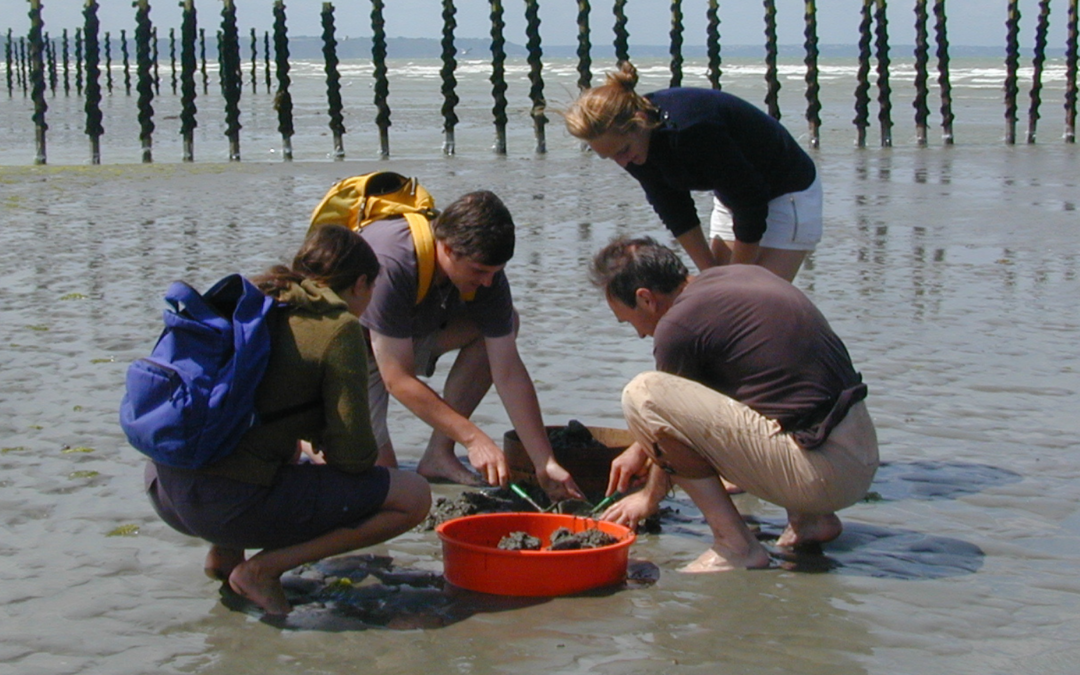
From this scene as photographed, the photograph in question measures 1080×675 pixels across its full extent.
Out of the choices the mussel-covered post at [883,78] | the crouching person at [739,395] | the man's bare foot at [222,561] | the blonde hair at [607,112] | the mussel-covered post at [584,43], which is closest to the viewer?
the man's bare foot at [222,561]

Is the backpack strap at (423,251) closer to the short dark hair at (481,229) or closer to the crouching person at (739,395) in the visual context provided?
the short dark hair at (481,229)

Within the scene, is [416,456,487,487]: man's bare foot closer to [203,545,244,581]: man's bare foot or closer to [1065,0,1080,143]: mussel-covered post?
[203,545,244,581]: man's bare foot

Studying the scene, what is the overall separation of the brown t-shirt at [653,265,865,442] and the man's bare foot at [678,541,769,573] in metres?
0.45

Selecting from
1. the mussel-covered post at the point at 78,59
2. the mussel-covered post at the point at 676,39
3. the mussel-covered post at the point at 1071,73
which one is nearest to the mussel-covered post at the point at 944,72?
the mussel-covered post at the point at 1071,73

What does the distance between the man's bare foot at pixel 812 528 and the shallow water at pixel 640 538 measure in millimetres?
78

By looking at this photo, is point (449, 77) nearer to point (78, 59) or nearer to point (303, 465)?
point (303, 465)

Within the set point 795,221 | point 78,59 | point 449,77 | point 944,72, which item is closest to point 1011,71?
point 944,72

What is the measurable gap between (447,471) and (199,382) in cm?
214

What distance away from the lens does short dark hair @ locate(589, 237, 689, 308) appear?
184 inches

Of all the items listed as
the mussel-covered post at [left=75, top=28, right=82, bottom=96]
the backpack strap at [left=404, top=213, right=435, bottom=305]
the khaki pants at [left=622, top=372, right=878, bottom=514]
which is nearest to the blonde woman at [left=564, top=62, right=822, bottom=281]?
the backpack strap at [left=404, top=213, right=435, bottom=305]

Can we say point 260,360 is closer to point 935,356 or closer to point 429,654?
point 429,654

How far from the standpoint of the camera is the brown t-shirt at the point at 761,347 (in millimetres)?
4535

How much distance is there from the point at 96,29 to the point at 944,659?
82.0 feet

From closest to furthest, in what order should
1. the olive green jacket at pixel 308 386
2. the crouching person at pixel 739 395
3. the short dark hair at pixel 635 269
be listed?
the olive green jacket at pixel 308 386, the crouching person at pixel 739 395, the short dark hair at pixel 635 269
